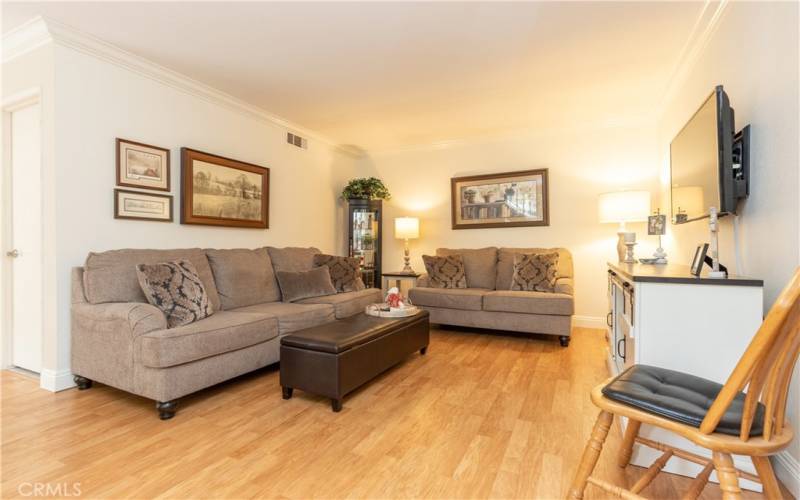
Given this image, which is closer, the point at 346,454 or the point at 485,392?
the point at 346,454

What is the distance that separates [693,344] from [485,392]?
125cm

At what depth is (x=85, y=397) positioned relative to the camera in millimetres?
2404

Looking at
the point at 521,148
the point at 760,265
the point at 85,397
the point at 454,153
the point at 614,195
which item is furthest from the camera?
the point at 454,153

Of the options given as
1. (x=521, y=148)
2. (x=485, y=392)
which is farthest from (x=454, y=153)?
(x=485, y=392)

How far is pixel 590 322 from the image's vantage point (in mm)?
4391

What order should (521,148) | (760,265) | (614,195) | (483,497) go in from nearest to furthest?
(483,497), (760,265), (614,195), (521,148)

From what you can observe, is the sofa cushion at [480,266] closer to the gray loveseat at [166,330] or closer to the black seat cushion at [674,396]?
the gray loveseat at [166,330]

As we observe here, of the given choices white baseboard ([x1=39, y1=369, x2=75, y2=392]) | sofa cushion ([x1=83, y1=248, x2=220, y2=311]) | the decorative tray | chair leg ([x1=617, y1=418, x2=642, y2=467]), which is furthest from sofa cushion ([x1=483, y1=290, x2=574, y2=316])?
white baseboard ([x1=39, y1=369, x2=75, y2=392])

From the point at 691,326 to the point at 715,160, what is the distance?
0.86 m

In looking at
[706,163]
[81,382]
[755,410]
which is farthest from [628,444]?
[81,382]

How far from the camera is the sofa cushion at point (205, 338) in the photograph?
2090 mm

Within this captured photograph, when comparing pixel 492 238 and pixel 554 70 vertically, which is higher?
pixel 554 70

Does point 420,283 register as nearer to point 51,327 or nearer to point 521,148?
point 521,148

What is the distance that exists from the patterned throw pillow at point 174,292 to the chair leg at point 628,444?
247cm
